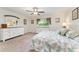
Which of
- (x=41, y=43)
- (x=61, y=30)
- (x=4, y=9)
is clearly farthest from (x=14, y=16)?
(x=61, y=30)

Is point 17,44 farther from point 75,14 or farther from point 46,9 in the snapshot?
point 75,14

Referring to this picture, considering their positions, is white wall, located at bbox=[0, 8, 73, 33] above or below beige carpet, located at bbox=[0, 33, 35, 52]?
above

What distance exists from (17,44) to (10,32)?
0.76 ft

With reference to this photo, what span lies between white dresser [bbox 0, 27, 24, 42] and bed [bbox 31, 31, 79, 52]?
0.25 metres

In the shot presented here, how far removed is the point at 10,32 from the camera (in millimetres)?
1497

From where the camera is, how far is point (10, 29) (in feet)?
4.91

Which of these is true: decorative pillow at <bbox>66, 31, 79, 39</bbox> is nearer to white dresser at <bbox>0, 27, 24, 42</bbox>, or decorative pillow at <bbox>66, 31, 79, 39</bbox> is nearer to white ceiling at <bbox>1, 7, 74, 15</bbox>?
white ceiling at <bbox>1, 7, 74, 15</bbox>

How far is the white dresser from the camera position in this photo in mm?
1436

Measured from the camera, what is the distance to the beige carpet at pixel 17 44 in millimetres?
1366

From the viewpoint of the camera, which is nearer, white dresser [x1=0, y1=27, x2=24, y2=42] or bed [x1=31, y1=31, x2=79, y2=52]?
bed [x1=31, y1=31, x2=79, y2=52]

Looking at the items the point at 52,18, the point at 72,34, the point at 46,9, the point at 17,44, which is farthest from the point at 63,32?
the point at 17,44

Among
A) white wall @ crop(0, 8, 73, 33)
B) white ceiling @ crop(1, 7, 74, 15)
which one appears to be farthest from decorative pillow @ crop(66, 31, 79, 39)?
white ceiling @ crop(1, 7, 74, 15)

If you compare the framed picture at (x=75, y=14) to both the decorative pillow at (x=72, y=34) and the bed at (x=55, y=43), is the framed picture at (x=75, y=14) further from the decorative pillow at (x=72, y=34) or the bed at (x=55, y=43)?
the bed at (x=55, y=43)
